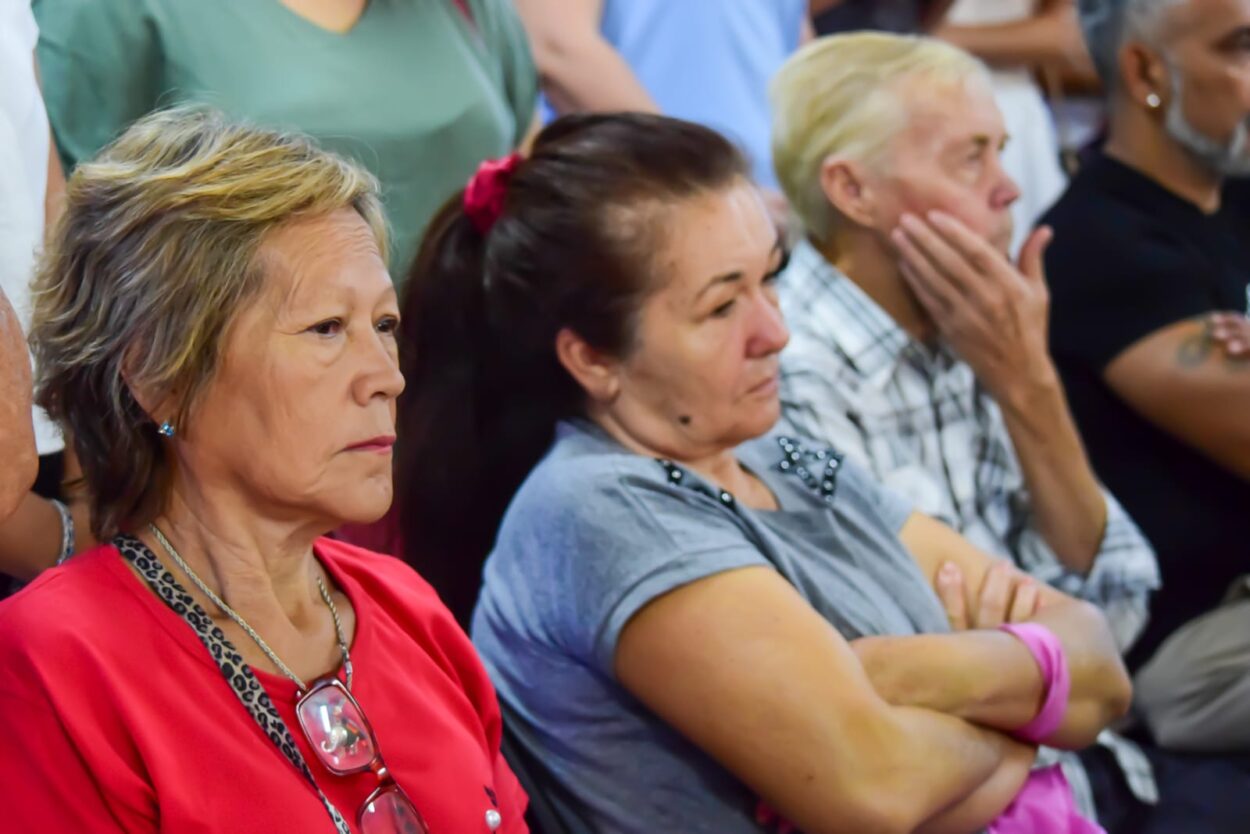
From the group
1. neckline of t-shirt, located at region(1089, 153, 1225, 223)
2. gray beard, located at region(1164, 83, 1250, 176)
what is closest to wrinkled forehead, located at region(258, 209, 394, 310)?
neckline of t-shirt, located at region(1089, 153, 1225, 223)

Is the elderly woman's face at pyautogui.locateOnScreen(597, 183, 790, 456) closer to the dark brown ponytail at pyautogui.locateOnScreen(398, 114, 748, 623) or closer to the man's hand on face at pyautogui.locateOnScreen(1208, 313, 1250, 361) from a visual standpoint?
the dark brown ponytail at pyautogui.locateOnScreen(398, 114, 748, 623)

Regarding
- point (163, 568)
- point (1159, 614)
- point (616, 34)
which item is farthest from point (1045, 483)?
point (163, 568)

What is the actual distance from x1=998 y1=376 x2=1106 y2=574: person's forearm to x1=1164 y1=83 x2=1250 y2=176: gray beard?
0.70 meters

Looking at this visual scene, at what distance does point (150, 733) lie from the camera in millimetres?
1234

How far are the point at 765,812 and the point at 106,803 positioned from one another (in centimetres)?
74

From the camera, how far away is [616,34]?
3.03 m

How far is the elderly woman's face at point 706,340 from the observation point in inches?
72.1

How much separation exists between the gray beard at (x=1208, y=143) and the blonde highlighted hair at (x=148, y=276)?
188cm

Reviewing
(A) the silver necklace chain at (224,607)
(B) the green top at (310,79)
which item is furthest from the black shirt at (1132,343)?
(A) the silver necklace chain at (224,607)

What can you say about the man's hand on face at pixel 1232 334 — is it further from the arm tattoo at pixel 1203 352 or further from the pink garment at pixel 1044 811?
the pink garment at pixel 1044 811

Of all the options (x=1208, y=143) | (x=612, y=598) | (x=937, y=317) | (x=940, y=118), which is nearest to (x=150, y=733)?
(x=612, y=598)

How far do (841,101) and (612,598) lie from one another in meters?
1.09

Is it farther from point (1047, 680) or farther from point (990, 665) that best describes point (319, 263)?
point (1047, 680)

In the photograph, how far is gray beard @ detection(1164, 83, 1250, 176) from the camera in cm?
285
